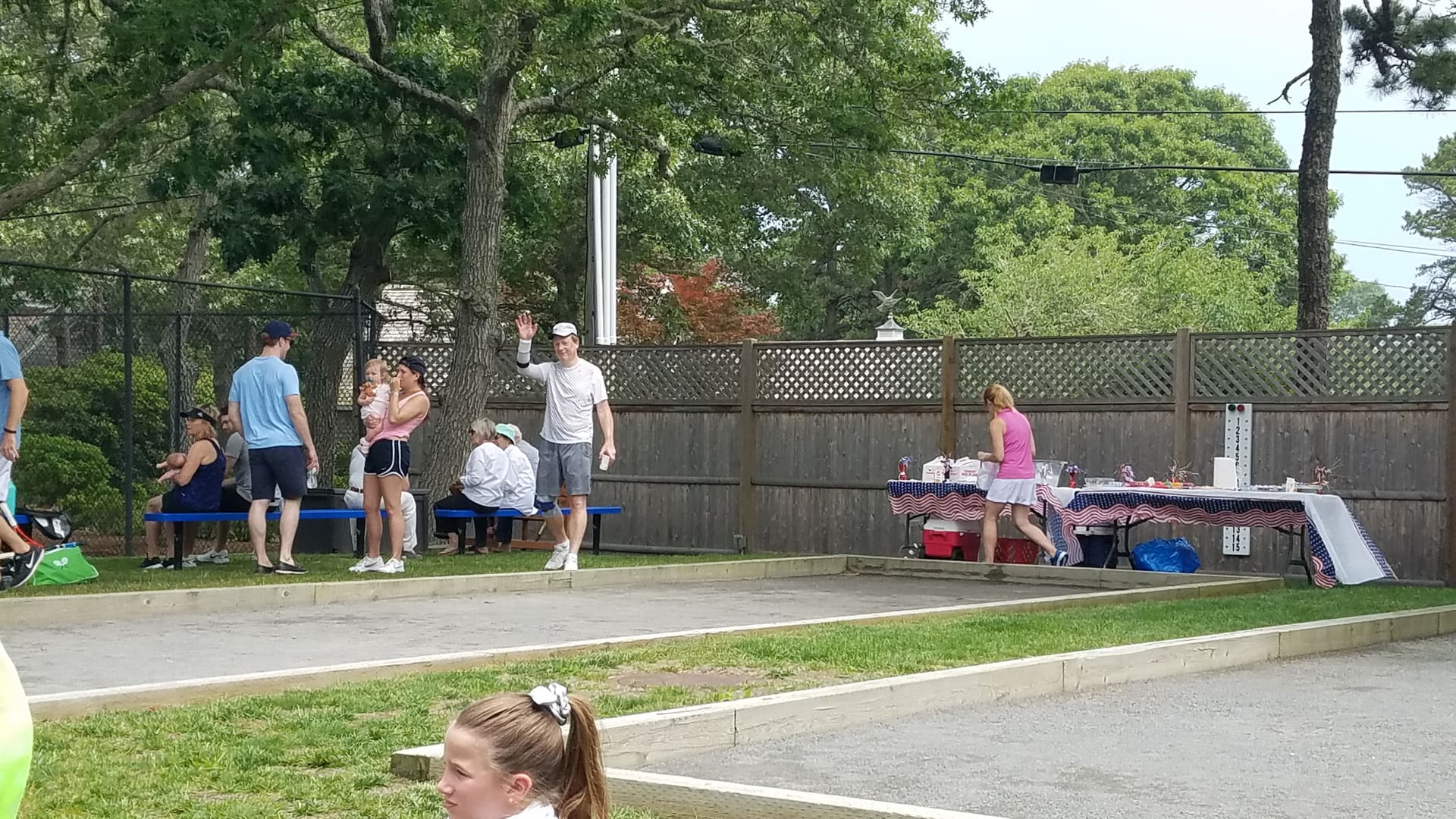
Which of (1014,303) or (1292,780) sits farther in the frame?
(1014,303)

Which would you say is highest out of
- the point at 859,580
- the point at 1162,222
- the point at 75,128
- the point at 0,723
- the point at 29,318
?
the point at 1162,222

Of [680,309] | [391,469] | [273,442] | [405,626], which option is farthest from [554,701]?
[680,309]

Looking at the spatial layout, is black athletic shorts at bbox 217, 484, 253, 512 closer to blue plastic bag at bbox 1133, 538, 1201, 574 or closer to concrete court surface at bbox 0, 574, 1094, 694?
concrete court surface at bbox 0, 574, 1094, 694

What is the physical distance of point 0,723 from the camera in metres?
1.84

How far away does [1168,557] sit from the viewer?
50.0 feet

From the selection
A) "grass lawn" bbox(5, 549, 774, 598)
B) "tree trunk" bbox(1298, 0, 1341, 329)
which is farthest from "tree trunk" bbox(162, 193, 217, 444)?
"tree trunk" bbox(1298, 0, 1341, 329)

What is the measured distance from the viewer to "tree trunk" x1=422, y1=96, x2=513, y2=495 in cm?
1689

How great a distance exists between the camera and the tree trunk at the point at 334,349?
17500mm

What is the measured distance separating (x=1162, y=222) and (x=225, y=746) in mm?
48982

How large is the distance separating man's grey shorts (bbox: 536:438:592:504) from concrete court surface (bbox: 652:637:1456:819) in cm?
601

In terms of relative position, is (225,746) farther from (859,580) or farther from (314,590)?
(859,580)

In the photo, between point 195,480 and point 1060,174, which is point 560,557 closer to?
point 195,480

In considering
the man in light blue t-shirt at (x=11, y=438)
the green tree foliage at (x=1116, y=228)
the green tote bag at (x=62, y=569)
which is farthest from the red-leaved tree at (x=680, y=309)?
the man in light blue t-shirt at (x=11, y=438)

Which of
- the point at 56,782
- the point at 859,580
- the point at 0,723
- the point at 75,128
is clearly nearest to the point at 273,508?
the point at 75,128
